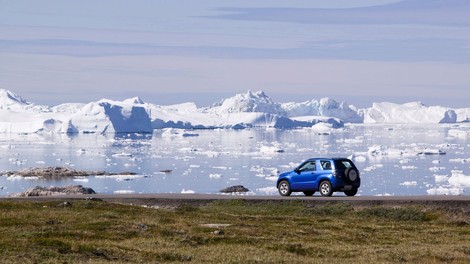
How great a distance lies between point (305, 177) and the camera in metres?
34.6

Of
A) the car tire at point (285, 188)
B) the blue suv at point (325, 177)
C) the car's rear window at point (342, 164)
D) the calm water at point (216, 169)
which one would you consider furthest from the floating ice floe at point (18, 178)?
the car's rear window at point (342, 164)

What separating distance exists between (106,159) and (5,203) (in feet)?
306

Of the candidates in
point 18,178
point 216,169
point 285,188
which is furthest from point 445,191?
point 18,178

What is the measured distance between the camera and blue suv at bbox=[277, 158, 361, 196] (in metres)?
33.9

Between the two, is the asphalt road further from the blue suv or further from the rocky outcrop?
the rocky outcrop

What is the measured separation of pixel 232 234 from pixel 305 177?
13.3m

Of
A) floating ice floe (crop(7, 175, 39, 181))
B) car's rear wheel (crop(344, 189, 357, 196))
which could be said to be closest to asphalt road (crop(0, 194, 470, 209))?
car's rear wheel (crop(344, 189, 357, 196))

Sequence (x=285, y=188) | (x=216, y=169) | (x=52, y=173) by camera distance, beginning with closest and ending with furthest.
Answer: (x=285, y=188)
(x=52, y=173)
(x=216, y=169)

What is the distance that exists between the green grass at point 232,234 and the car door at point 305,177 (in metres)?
2.81

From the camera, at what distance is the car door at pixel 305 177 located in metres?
34.5

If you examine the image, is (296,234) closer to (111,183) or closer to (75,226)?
(75,226)

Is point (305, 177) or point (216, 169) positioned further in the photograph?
point (216, 169)

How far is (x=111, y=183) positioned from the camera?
79875 mm

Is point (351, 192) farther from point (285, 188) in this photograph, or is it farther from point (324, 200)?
point (324, 200)
